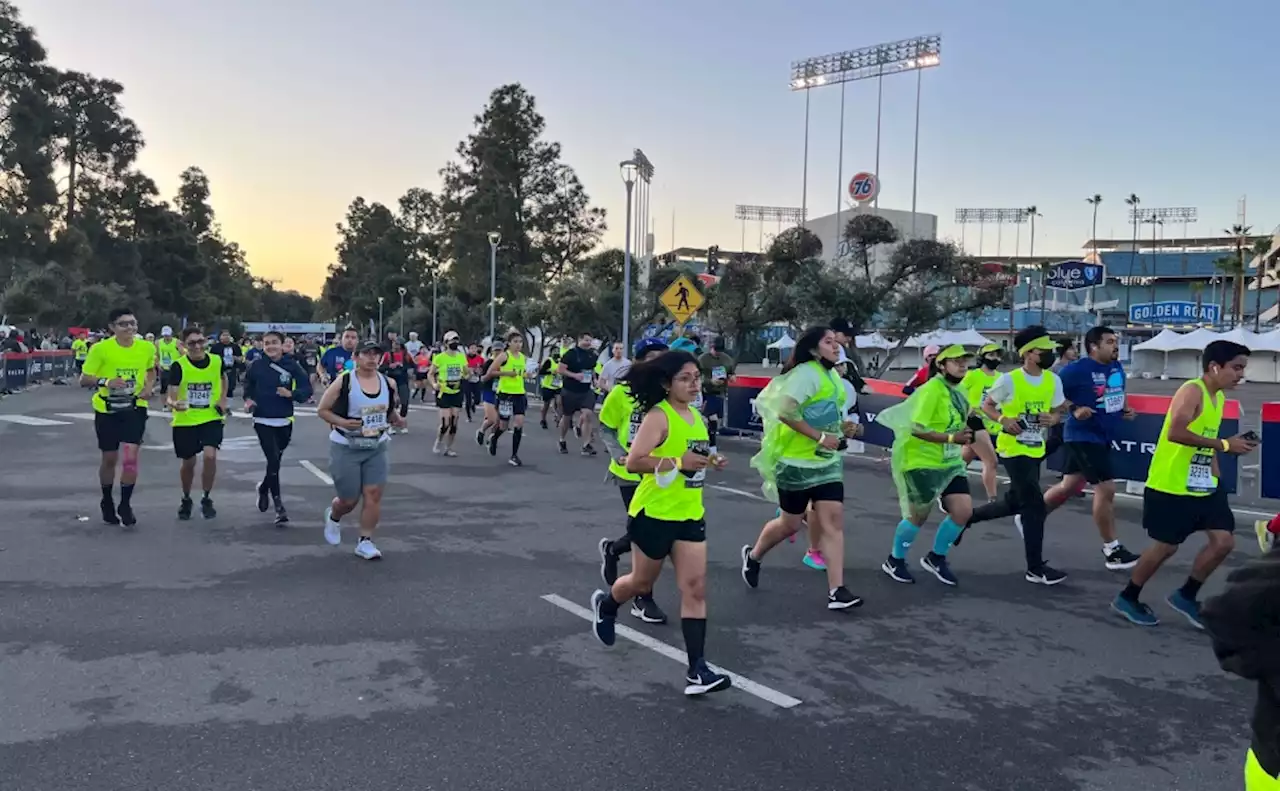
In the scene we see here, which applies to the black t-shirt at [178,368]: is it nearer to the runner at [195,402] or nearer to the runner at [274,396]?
the runner at [195,402]

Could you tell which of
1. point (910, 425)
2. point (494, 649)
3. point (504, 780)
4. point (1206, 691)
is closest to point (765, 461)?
point (910, 425)

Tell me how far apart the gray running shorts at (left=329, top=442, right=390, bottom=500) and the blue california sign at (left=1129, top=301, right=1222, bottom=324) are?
72.6m

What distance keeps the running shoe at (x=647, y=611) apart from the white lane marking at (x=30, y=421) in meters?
15.1

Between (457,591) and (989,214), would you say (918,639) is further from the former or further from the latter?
(989,214)

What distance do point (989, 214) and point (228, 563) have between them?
11814 centimetres

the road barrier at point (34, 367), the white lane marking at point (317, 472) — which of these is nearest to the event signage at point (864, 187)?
the road barrier at point (34, 367)

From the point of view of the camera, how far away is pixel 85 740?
3994mm

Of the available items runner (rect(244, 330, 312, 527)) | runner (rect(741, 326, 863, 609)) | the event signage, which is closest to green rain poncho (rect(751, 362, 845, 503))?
runner (rect(741, 326, 863, 609))

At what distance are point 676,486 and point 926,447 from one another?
2.78m

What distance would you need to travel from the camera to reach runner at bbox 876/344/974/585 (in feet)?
21.5

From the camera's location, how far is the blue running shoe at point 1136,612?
581 cm

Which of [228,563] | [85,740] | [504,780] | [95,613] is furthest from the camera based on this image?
[228,563]

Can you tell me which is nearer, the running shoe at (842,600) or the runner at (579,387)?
the running shoe at (842,600)

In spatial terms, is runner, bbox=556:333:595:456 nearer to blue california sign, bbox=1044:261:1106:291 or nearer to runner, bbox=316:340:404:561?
runner, bbox=316:340:404:561
